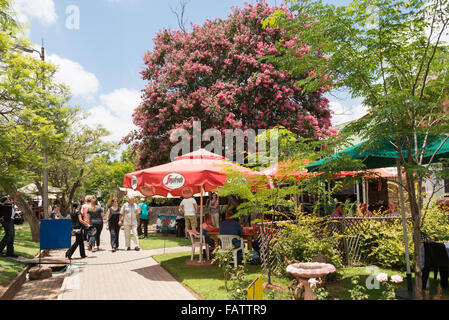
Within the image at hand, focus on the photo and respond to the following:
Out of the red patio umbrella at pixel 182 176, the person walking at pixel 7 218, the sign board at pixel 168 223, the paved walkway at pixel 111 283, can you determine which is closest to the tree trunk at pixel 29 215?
the person walking at pixel 7 218

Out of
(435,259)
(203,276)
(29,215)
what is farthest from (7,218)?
(435,259)

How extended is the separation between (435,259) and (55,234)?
27.9 ft

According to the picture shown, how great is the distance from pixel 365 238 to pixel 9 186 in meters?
8.05

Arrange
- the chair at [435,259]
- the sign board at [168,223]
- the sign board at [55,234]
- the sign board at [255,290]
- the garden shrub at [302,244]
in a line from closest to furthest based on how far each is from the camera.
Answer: the sign board at [255,290] → the chair at [435,259] → the garden shrub at [302,244] → the sign board at [55,234] → the sign board at [168,223]

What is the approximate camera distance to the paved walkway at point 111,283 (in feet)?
21.0

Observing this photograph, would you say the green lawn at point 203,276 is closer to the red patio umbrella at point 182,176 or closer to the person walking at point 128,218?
the red patio umbrella at point 182,176

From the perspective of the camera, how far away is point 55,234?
9047 mm

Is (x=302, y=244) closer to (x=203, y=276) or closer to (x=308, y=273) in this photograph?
(x=308, y=273)

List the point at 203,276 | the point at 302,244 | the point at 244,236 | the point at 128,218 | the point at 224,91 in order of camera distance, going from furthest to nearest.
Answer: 1. the point at 224,91
2. the point at 128,218
3. the point at 244,236
4. the point at 203,276
5. the point at 302,244

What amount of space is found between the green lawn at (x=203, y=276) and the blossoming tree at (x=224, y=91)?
713 centimetres
